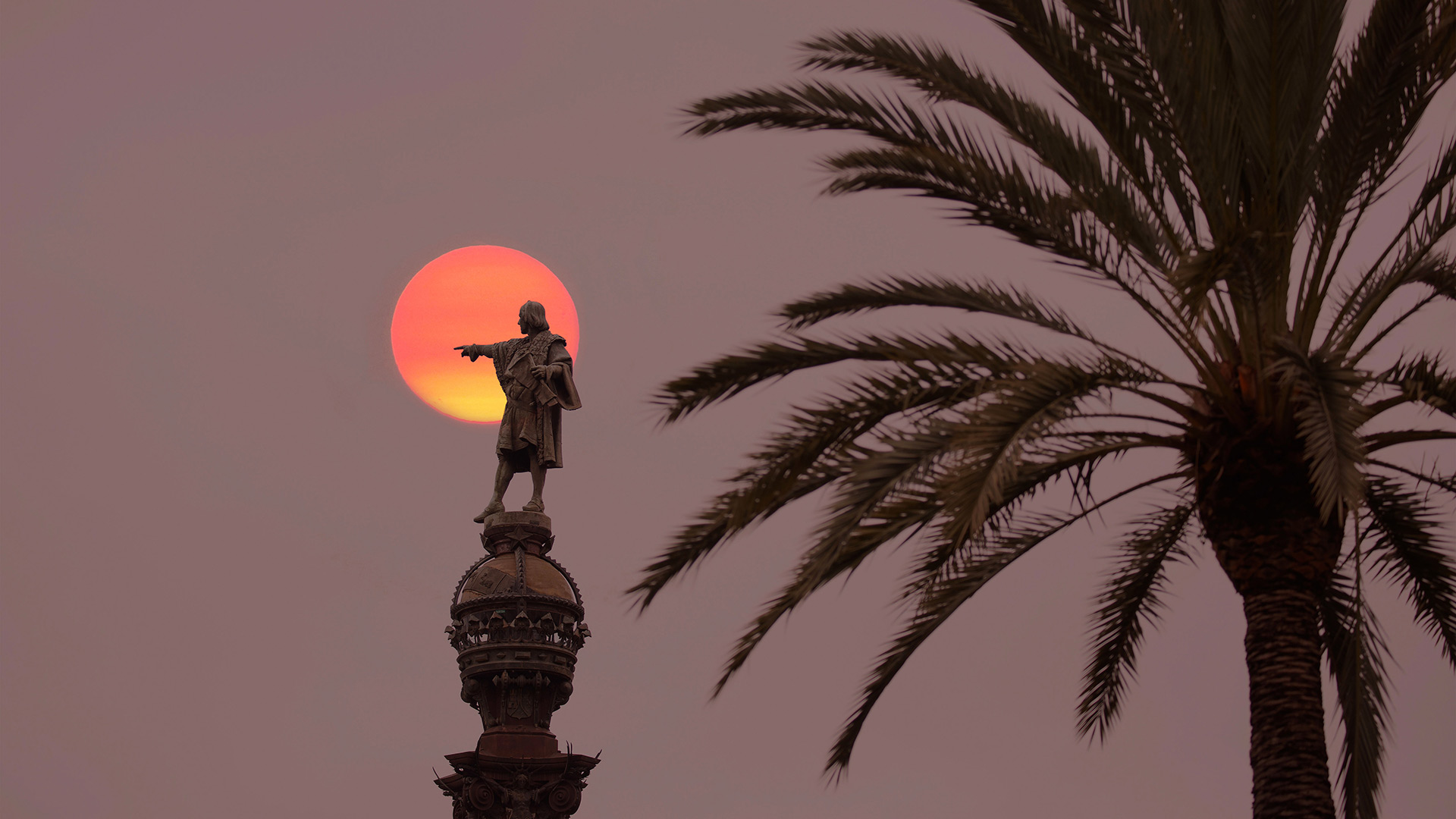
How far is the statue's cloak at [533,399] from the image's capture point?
66.9 feet

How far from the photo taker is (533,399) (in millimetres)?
20516

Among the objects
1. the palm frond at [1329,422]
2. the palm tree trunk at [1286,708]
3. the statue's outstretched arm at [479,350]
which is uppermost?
the statue's outstretched arm at [479,350]

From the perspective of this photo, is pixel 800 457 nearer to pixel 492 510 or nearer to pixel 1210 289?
pixel 1210 289

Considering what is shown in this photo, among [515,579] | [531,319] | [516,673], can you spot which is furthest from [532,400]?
[516,673]

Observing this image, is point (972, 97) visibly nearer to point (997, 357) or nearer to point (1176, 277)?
point (997, 357)

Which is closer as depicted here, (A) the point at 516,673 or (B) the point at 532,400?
(A) the point at 516,673

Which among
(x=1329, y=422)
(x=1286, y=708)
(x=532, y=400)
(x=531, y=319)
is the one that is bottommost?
(x=1286, y=708)

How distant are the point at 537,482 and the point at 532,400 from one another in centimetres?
91

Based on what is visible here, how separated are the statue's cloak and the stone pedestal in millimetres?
837

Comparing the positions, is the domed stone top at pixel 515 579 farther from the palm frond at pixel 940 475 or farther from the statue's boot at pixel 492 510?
the palm frond at pixel 940 475

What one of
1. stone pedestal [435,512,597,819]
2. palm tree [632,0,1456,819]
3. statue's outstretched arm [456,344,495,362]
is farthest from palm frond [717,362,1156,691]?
statue's outstretched arm [456,344,495,362]

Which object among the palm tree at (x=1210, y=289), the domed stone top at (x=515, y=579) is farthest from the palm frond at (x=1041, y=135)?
the domed stone top at (x=515, y=579)

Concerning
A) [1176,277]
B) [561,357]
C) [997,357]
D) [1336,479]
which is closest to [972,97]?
[997,357]

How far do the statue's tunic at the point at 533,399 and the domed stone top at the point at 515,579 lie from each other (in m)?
1.23
